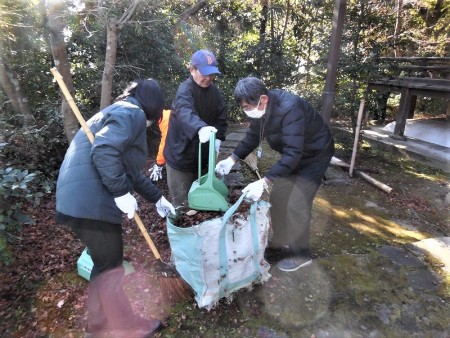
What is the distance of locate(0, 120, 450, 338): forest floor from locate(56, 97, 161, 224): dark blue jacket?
1118 millimetres

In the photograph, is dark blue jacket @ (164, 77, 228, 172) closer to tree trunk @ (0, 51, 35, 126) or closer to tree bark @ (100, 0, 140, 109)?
tree bark @ (100, 0, 140, 109)

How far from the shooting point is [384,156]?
8.02 meters

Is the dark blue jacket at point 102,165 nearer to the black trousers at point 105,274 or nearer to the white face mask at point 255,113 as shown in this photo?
the black trousers at point 105,274

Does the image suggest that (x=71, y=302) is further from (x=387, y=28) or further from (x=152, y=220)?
(x=387, y=28)

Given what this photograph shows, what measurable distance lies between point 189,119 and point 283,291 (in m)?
1.72

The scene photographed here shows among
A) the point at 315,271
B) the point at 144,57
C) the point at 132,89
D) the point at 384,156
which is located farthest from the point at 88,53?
the point at 384,156

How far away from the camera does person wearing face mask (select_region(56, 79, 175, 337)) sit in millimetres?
1828

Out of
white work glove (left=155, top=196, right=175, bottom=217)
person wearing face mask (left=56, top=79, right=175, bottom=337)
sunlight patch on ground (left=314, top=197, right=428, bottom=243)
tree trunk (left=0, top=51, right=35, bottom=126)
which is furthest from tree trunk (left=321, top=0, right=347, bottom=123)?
tree trunk (left=0, top=51, right=35, bottom=126)

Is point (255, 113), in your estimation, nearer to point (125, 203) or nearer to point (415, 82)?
point (125, 203)

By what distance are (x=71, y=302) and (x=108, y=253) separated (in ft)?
3.12

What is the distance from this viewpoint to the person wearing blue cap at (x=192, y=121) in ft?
9.10

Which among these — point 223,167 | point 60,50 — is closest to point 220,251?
point 223,167

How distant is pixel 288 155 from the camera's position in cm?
249

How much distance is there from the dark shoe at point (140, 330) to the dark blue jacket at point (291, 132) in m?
1.43
